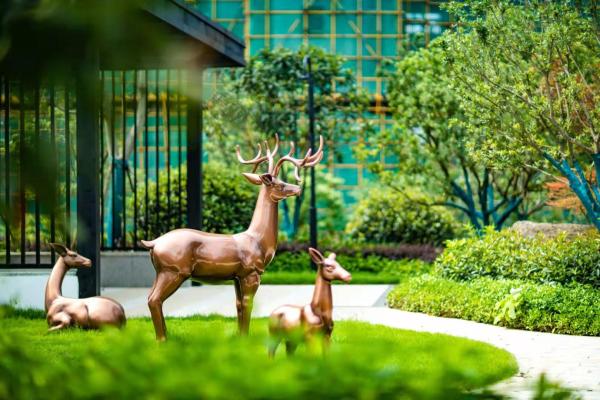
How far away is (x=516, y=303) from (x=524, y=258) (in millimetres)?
2106

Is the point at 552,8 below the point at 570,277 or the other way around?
Answer: the other way around

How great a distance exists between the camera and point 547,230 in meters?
16.3

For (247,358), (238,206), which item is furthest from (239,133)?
(247,358)

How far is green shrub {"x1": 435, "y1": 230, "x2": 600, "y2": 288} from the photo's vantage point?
1295cm

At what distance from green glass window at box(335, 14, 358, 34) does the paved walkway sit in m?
27.7

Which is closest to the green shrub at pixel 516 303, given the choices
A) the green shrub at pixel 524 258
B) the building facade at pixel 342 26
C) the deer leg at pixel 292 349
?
the green shrub at pixel 524 258

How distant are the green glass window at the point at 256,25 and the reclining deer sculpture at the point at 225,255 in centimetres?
3701

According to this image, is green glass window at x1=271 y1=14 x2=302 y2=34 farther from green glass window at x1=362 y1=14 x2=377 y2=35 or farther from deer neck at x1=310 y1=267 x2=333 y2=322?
deer neck at x1=310 y1=267 x2=333 y2=322

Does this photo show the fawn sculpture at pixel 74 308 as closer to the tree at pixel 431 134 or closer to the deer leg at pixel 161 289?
the deer leg at pixel 161 289

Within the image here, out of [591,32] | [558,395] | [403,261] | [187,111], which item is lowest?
[403,261]

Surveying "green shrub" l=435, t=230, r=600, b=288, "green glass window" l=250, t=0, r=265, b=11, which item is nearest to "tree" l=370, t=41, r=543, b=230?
"green shrub" l=435, t=230, r=600, b=288

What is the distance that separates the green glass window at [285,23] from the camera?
1788 inches

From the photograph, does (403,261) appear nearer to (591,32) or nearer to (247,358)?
(591,32)

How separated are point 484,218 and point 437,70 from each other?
13.2 ft
